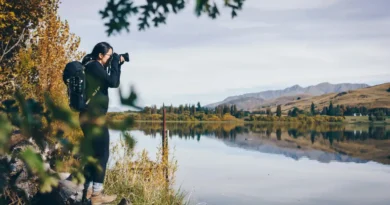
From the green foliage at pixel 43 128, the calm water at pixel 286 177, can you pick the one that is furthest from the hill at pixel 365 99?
the green foliage at pixel 43 128

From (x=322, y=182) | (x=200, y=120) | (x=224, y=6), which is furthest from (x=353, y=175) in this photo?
(x=200, y=120)

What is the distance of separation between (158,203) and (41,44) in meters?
6.79

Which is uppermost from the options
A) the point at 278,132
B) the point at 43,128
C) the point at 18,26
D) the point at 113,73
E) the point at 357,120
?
the point at 18,26

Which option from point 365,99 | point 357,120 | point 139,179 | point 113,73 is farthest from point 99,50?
point 365,99

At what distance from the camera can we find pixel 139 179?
938cm

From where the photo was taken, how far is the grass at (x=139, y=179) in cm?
877

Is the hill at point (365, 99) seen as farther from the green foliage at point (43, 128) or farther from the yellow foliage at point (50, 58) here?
the green foliage at point (43, 128)

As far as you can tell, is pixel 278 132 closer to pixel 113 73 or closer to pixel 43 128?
pixel 113 73

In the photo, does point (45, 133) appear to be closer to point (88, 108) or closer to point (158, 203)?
point (88, 108)

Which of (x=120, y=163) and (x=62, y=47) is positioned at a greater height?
(x=62, y=47)

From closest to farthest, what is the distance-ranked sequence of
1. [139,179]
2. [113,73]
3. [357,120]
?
[113,73] → [139,179] → [357,120]

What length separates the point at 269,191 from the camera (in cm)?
2086

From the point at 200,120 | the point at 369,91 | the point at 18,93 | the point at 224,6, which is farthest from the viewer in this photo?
the point at 369,91

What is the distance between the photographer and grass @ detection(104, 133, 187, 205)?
345 inches
